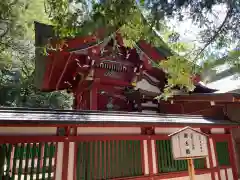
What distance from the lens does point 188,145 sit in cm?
448

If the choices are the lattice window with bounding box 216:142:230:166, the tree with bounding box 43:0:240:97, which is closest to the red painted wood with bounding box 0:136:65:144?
the tree with bounding box 43:0:240:97

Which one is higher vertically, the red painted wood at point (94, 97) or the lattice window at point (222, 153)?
the red painted wood at point (94, 97)

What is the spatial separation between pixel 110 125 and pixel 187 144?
67.0 inches

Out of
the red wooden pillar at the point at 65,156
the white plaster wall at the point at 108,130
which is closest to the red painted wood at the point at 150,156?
the white plaster wall at the point at 108,130

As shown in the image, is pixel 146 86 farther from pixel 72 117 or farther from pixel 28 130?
pixel 28 130

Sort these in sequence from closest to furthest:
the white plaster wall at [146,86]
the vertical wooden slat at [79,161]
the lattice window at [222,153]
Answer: the vertical wooden slat at [79,161] < the lattice window at [222,153] < the white plaster wall at [146,86]

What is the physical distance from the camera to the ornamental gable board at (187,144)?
4.38 m

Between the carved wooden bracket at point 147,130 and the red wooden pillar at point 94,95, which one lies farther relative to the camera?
the red wooden pillar at point 94,95

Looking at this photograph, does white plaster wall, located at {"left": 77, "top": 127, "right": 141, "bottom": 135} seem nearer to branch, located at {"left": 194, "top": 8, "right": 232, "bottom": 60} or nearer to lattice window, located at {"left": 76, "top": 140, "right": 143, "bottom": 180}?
lattice window, located at {"left": 76, "top": 140, "right": 143, "bottom": 180}

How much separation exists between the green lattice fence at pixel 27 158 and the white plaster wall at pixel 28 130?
0.22 meters

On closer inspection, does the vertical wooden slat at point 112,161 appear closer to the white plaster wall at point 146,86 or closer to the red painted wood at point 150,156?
the red painted wood at point 150,156

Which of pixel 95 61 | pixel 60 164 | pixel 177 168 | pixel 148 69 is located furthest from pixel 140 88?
pixel 60 164

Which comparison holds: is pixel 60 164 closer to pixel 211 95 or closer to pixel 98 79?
pixel 98 79

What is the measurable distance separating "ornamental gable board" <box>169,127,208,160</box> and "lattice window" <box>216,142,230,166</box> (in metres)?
2.63
